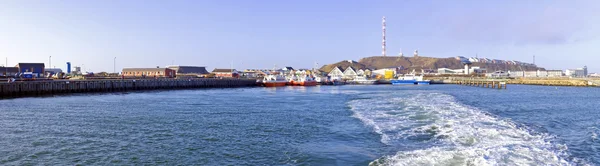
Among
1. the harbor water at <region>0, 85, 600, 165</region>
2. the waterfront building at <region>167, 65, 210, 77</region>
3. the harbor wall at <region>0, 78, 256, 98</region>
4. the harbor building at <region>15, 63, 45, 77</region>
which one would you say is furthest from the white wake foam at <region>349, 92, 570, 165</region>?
the waterfront building at <region>167, 65, 210, 77</region>

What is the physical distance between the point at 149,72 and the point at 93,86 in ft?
179

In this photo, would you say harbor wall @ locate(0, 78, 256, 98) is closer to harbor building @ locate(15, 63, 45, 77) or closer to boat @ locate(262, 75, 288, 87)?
boat @ locate(262, 75, 288, 87)

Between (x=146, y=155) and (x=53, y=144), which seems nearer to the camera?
(x=146, y=155)

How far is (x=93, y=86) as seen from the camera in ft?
161

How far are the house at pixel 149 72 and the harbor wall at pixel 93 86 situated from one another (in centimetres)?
2726

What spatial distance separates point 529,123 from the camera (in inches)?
682

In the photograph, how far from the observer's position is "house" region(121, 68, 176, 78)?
9750cm

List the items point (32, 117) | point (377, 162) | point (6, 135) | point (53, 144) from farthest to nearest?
point (32, 117), point (6, 135), point (53, 144), point (377, 162)

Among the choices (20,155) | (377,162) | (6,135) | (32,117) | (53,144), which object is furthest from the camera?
(32,117)

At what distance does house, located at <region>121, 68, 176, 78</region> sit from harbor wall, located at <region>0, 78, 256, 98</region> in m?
27.3

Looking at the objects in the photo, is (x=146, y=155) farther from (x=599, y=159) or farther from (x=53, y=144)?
(x=599, y=159)

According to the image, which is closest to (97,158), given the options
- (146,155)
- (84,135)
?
(146,155)

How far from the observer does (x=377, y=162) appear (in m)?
9.99

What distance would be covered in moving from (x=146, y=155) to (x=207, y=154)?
59.4 inches
